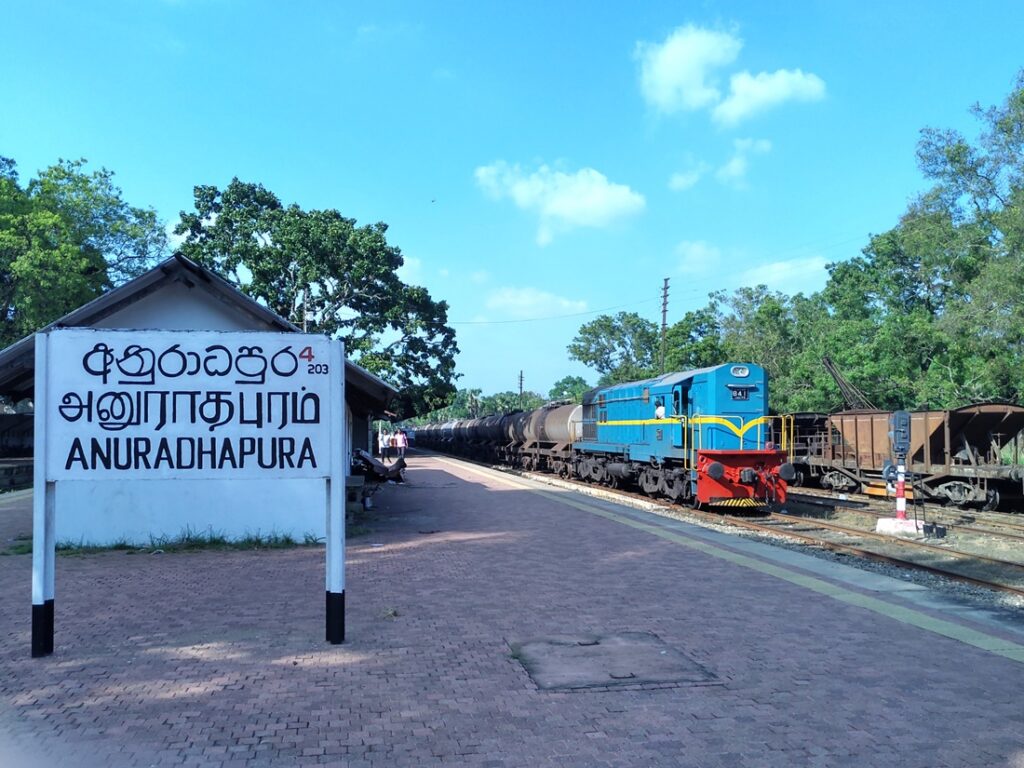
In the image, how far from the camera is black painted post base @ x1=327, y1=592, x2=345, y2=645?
6285 millimetres

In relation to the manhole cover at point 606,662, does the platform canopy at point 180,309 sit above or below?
above

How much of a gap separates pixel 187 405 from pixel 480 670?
3154 mm

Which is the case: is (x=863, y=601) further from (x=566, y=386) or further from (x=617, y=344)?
(x=566, y=386)

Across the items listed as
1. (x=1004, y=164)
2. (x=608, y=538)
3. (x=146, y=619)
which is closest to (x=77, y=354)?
(x=146, y=619)

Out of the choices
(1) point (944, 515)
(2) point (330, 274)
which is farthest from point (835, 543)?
(2) point (330, 274)

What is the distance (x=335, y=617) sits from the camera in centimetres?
629

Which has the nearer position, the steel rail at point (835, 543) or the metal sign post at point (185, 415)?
the metal sign post at point (185, 415)

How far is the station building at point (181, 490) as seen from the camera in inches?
441

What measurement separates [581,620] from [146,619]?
401 centimetres

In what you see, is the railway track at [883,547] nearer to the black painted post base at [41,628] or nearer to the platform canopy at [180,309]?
the platform canopy at [180,309]

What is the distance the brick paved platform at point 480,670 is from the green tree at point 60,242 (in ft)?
76.3

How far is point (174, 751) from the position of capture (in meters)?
4.25

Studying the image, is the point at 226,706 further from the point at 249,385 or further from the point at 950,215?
the point at 950,215

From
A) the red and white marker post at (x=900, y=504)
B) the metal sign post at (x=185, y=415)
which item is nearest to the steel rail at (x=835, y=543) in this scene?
the red and white marker post at (x=900, y=504)
